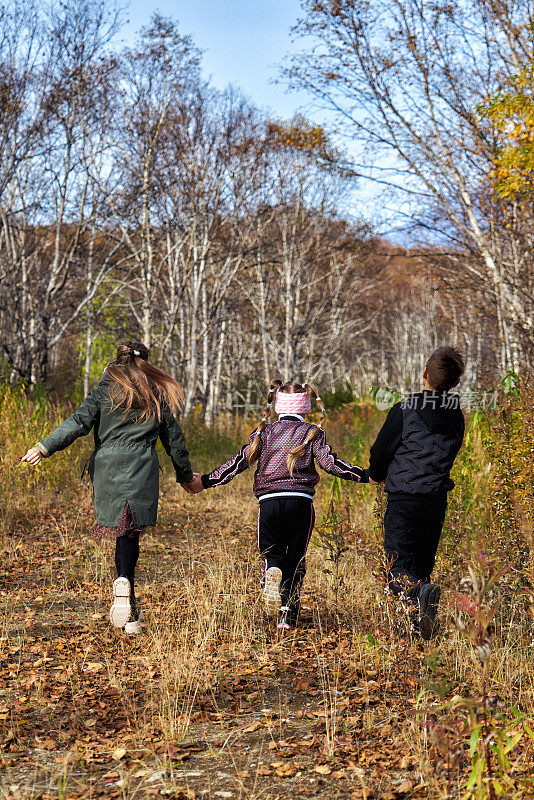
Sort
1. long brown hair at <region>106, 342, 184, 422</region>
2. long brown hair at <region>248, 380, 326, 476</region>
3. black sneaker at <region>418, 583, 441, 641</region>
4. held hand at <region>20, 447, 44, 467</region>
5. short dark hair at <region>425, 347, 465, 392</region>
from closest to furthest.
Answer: black sneaker at <region>418, 583, 441, 641</region>, short dark hair at <region>425, 347, 465, 392</region>, held hand at <region>20, 447, 44, 467</region>, long brown hair at <region>248, 380, 326, 476</region>, long brown hair at <region>106, 342, 184, 422</region>

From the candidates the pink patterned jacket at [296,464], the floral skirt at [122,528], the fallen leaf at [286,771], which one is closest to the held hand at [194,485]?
the pink patterned jacket at [296,464]

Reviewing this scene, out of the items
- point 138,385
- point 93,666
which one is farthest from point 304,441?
point 93,666

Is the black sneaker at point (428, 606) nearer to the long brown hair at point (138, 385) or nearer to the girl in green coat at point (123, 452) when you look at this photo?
the girl in green coat at point (123, 452)

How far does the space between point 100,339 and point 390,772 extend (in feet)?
79.9

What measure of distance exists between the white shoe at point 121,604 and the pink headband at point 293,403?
138 cm

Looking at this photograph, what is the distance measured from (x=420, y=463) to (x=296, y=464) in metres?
0.75

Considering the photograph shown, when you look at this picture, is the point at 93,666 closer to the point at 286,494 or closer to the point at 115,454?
the point at 115,454

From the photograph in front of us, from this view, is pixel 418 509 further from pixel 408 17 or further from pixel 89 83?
pixel 89 83

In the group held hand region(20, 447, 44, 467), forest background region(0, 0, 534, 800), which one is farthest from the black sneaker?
held hand region(20, 447, 44, 467)

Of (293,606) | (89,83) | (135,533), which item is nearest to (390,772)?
(293,606)

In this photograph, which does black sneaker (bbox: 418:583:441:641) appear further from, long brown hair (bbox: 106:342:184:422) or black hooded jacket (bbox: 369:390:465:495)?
long brown hair (bbox: 106:342:184:422)

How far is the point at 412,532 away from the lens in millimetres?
4180

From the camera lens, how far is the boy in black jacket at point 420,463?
412cm

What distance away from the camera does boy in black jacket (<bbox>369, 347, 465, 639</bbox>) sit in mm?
4121
